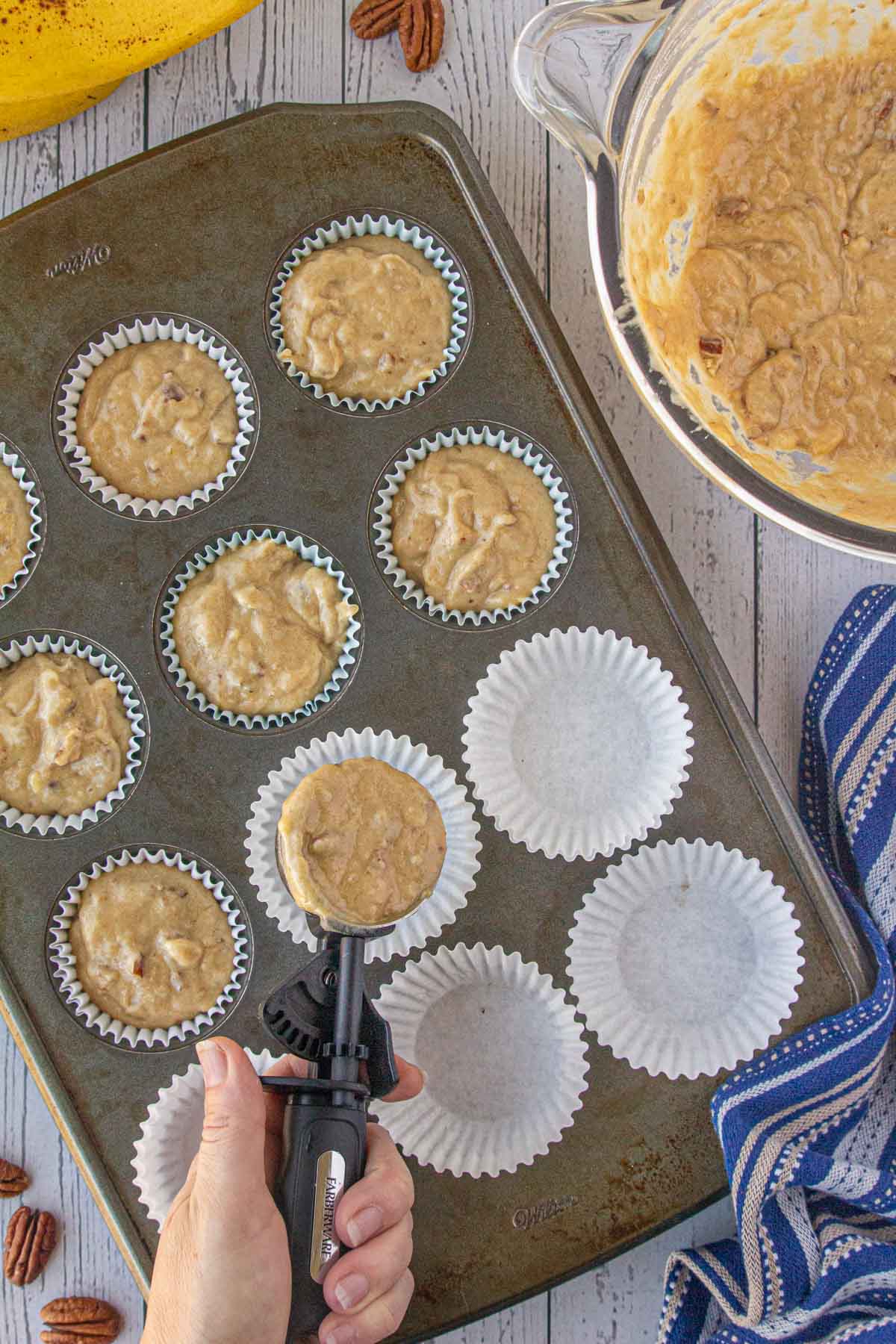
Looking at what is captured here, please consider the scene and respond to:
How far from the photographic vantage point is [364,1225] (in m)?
1.77

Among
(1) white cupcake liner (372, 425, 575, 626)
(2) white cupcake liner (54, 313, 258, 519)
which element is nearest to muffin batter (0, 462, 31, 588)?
(2) white cupcake liner (54, 313, 258, 519)

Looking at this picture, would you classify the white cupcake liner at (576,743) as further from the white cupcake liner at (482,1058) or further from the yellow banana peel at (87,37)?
the yellow banana peel at (87,37)

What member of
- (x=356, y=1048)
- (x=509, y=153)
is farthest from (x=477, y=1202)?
(x=509, y=153)

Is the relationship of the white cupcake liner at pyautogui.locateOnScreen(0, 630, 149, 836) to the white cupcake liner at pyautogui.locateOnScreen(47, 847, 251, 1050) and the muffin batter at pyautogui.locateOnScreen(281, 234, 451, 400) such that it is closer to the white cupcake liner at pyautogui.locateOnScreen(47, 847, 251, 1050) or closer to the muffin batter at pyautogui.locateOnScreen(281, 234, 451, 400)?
the white cupcake liner at pyautogui.locateOnScreen(47, 847, 251, 1050)

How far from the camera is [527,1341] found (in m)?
2.41

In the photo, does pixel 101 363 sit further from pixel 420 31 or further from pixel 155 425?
pixel 420 31

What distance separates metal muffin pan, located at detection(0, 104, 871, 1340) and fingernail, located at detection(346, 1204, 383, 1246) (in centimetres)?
43

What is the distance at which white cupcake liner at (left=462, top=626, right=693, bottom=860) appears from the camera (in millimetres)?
2252

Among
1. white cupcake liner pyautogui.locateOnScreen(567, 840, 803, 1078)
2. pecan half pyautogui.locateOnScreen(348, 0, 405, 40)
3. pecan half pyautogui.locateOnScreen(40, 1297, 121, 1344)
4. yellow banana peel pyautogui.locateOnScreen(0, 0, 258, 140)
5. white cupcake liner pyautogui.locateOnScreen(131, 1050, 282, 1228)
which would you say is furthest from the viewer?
pecan half pyautogui.locateOnScreen(348, 0, 405, 40)

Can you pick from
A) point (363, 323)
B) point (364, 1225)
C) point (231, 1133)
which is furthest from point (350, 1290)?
point (363, 323)

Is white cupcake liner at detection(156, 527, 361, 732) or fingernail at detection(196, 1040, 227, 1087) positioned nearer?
fingernail at detection(196, 1040, 227, 1087)

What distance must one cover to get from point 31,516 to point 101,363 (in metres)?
0.34

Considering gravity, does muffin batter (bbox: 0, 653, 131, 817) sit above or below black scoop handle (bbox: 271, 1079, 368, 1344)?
above

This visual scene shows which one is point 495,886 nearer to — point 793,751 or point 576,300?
point 793,751
